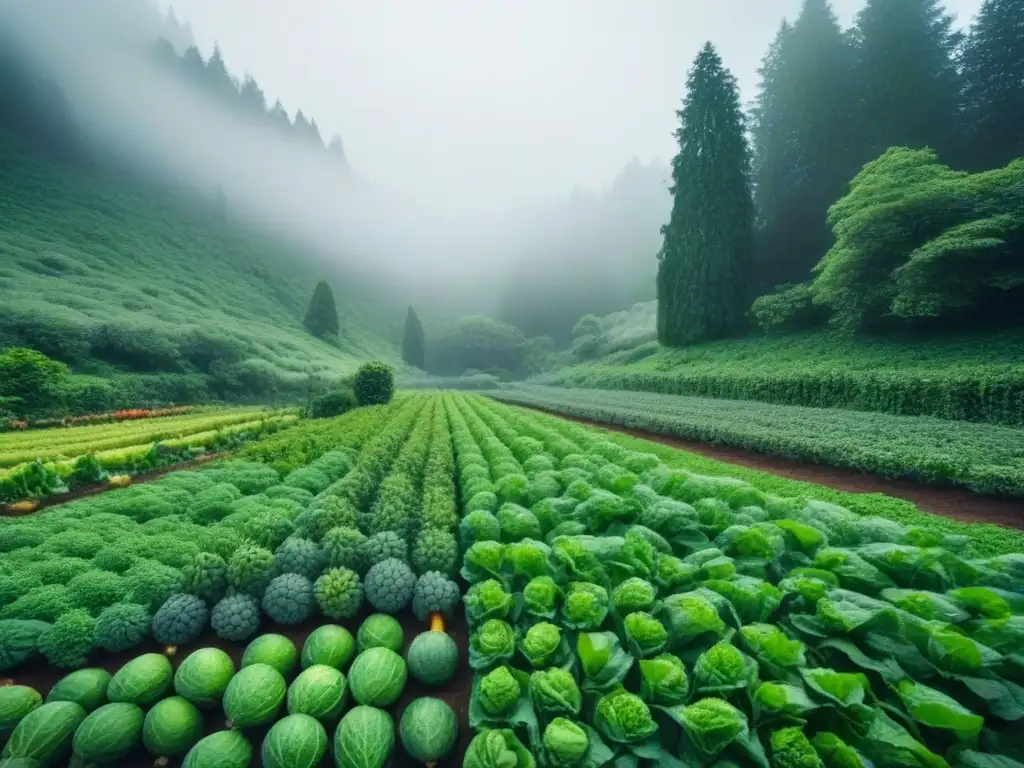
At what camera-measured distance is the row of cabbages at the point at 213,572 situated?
9.81 ft

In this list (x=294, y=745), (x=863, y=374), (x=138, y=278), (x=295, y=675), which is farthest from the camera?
(x=138, y=278)

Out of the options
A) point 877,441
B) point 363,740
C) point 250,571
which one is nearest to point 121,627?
point 250,571

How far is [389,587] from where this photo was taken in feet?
10.6

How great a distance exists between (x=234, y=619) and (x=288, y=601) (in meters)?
0.37

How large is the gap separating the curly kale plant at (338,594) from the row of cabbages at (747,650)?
0.87 meters

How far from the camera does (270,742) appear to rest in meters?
2.22

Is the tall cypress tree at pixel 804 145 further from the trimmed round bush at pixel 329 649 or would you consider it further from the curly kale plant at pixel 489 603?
the trimmed round bush at pixel 329 649

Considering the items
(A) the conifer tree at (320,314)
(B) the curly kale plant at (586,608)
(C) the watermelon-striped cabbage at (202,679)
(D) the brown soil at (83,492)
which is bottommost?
(D) the brown soil at (83,492)

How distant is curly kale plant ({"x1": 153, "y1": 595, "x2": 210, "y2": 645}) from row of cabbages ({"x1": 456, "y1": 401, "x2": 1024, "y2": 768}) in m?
1.98

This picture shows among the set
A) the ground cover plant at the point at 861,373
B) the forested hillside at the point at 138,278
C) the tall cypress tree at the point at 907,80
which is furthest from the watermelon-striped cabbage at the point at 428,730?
the tall cypress tree at the point at 907,80

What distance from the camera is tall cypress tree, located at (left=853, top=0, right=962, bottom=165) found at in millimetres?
23688

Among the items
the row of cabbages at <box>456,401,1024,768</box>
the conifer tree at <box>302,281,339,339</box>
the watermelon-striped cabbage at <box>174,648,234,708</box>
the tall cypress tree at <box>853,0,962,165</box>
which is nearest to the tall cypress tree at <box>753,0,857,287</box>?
the tall cypress tree at <box>853,0,962,165</box>

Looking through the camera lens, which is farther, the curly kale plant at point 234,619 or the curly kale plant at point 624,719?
the curly kale plant at point 234,619

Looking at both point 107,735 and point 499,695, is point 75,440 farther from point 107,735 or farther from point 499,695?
point 499,695
